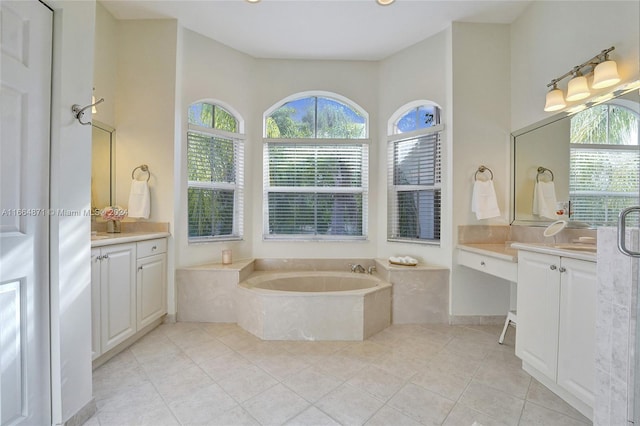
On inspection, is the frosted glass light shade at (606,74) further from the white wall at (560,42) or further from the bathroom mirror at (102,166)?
the bathroom mirror at (102,166)

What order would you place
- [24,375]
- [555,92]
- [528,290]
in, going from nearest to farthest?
1. [24,375]
2. [528,290]
3. [555,92]

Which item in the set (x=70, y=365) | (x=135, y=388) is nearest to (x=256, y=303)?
(x=135, y=388)

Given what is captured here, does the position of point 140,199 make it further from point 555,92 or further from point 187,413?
point 555,92

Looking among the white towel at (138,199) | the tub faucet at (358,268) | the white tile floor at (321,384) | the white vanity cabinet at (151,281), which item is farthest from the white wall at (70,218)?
the tub faucet at (358,268)

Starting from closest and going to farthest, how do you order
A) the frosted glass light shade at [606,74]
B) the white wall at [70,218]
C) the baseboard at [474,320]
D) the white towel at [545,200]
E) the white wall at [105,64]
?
the white wall at [70,218] → the frosted glass light shade at [606,74] → the white towel at [545,200] → the white wall at [105,64] → the baseboard at [474,320]

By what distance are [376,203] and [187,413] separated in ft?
8.69

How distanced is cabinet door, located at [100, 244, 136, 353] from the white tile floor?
0.19 metres

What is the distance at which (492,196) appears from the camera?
8.65 ft

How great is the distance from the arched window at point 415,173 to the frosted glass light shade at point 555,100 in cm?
87

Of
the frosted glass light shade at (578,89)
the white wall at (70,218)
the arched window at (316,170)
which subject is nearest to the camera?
the white wall at (70,218)

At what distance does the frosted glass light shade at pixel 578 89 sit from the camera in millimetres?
1931

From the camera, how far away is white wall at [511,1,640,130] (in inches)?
67.3

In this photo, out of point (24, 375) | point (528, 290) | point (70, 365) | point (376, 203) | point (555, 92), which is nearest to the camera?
point (24, 375)

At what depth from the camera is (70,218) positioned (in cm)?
133
